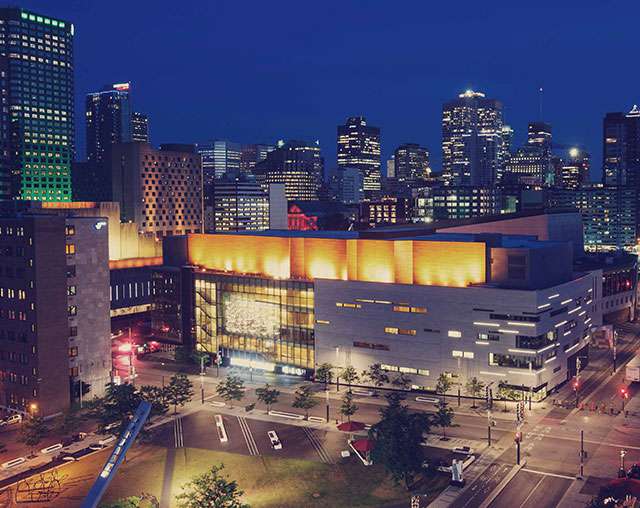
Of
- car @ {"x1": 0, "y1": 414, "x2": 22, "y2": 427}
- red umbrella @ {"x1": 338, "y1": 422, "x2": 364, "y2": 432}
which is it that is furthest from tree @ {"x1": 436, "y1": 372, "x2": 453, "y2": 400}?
car @ {"x1": 0, "y1": 414, "x2": 22, "y2": 427}

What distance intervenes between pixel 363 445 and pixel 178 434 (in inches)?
1071

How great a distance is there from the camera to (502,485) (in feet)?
259

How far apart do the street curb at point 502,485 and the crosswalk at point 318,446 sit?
1962cm

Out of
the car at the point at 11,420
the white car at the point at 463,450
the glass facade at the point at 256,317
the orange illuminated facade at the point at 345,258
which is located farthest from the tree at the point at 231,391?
the white car at the point at 463,450

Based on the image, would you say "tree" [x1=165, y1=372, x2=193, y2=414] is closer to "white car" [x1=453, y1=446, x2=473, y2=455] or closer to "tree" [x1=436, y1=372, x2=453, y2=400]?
"tree" [x1=436, y1=372, x2=453, y2=400]

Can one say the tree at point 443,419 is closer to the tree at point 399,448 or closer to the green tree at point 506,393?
the tree at point 399,448

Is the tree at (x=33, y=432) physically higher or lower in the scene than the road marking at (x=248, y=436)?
higher

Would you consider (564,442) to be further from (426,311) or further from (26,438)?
(26,438)

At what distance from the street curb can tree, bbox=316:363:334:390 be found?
144 feet

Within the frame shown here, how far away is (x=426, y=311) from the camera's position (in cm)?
12081

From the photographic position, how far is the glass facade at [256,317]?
134 m

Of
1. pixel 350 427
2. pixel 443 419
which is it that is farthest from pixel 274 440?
pixel 443 419

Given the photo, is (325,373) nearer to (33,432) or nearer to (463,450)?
(463,450)

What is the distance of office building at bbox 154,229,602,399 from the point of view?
114812mm
